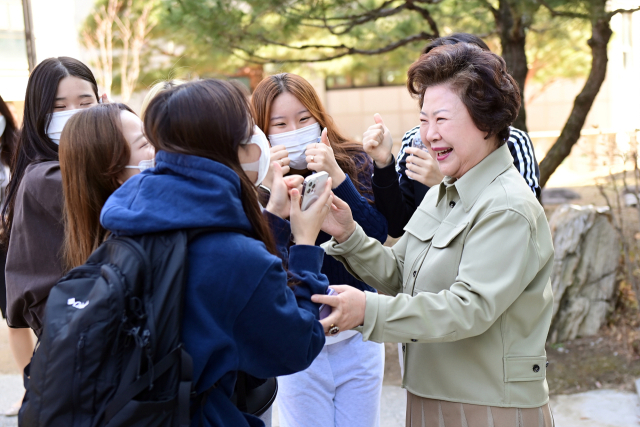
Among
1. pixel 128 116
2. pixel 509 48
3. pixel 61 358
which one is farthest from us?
pixel 509 48

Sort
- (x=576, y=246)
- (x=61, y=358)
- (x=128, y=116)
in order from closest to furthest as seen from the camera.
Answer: (x=61, y=358) → (x=128, y=116) → (x=576, y=246)

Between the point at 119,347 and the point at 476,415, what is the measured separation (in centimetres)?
105

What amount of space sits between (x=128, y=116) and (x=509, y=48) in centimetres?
390

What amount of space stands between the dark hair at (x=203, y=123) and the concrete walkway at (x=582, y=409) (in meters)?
2.79

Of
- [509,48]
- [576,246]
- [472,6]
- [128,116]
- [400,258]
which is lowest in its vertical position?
[576,246]

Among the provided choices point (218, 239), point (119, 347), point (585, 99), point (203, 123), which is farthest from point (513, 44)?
point (119, 347)

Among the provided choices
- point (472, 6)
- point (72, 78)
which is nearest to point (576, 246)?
point (472, 6)

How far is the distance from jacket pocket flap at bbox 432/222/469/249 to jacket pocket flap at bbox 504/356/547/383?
37 cm

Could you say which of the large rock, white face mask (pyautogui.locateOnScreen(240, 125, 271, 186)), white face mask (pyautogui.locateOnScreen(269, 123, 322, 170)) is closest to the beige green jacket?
white face mask (pyautogui.locateOnScreen(240, 125, 271, 186))

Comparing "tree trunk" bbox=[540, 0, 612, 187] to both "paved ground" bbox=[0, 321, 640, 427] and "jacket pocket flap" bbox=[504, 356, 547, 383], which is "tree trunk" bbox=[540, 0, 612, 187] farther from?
"jacket pocket flap" bbox=[504, 356, 547, 383]

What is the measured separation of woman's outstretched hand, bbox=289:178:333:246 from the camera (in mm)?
1733

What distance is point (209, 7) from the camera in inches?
189

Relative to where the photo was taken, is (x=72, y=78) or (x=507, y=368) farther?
(x=72, y=78)

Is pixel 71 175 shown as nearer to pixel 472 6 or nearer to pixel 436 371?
pixel 436 371
